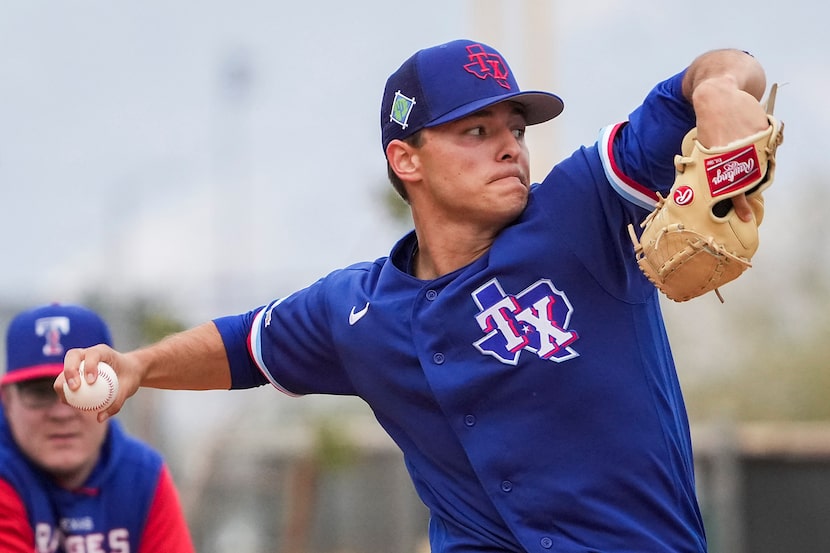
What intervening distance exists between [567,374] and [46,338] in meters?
2.13

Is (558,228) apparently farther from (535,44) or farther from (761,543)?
(535,44)

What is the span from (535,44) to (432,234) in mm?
9441

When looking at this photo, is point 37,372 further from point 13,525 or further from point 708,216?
point 708,216

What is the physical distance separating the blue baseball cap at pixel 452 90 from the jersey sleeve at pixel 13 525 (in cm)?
185

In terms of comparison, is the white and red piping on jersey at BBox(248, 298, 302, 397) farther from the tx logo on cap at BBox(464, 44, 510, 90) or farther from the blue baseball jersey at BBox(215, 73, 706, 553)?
the tx logo on cap at BBox(464, 44, 510, 90)

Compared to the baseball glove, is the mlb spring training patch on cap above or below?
above

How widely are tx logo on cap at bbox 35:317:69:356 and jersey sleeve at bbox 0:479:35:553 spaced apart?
500 mm

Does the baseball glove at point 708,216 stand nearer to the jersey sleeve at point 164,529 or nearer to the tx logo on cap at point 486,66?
the tx logo on cap at point 486,66

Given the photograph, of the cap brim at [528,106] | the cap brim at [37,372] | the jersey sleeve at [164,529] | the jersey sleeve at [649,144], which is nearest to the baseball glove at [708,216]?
the jersey sleeve at [649,144]

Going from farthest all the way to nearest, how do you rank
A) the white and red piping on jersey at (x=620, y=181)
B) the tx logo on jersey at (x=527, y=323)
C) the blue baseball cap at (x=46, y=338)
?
1. the blue baseball cap at (x=46, y=338)
2. the tx logo on jersey at (x=527, y=323)
3. the white and red piping on jersey at (x=620, y=181)

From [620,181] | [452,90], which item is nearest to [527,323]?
[620,181]

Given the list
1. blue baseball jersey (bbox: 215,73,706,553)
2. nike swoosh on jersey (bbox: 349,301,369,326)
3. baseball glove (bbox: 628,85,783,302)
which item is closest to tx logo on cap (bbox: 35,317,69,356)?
nike swoosh on jersey (bbox: 349,301,369,326)

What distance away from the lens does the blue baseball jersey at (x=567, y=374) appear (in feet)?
11.4

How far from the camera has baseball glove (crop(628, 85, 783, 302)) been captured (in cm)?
306
